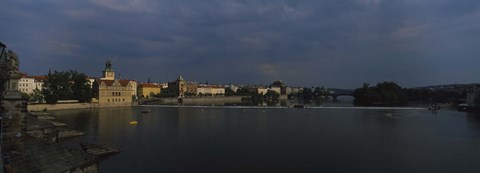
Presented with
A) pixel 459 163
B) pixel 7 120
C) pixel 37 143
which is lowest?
pixel 459 163

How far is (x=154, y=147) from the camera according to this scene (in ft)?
75.3

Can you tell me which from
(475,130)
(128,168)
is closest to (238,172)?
(128,168)

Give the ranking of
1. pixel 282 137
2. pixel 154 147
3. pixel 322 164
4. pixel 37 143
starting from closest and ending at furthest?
1. pixel 37 143
2. pixel 322 164
3. pixel 154 147
4. pixel 282 137

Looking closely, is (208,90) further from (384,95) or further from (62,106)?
(62,106)

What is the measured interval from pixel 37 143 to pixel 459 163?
1935cm

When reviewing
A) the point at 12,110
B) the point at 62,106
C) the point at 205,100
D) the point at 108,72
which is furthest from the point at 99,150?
the point at 205,100

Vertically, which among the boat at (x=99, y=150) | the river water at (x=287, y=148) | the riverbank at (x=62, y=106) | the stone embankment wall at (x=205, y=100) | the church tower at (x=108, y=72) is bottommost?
the river water at (x=287, y=148)

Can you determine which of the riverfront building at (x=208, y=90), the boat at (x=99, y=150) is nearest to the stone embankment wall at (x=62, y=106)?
the boat at (x=99, y=150)

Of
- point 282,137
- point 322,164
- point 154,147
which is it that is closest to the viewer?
point 322,164

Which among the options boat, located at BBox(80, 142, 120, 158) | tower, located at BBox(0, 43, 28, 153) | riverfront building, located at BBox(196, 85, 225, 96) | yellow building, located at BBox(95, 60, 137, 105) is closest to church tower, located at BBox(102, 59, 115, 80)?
yellow building, located at BBox(95, 60, 137, 105)

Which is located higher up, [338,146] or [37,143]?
[37,143]

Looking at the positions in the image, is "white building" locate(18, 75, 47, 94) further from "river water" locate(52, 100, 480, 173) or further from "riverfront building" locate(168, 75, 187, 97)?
"river water" locate(52, 100, 480, 173)

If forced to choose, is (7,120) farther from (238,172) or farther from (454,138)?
(454,138)

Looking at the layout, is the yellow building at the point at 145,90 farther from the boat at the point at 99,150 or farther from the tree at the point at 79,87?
the boat at the point at 99,150
